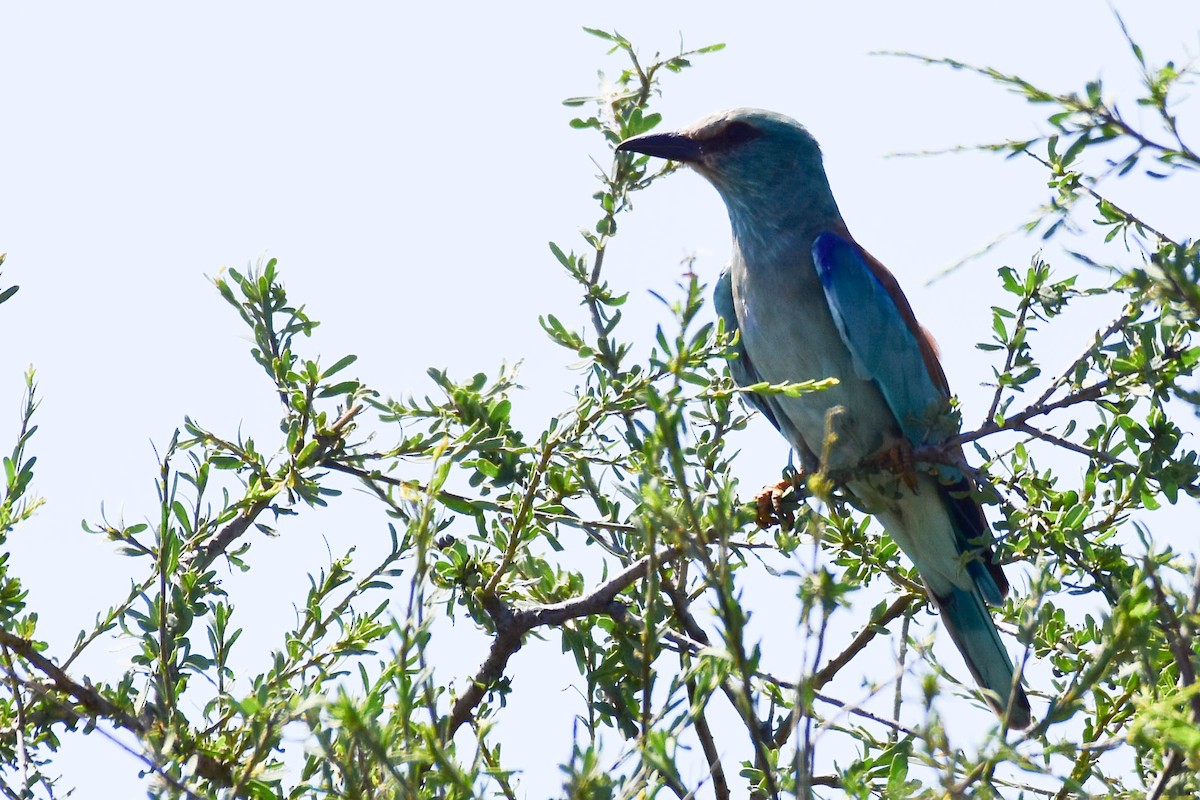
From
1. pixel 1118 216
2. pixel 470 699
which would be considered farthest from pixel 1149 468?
pixel 470 699

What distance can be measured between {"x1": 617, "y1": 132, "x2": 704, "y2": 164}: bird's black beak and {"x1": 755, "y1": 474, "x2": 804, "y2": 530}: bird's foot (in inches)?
53.5

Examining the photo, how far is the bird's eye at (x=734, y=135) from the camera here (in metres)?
5.68

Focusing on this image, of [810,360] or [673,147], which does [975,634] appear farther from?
[673,147]

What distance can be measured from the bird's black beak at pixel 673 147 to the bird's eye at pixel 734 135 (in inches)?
3.8

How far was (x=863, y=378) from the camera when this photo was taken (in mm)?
4887

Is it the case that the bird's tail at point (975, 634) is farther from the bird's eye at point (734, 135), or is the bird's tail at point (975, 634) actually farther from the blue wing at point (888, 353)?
the bird's eye at point (734, 135)

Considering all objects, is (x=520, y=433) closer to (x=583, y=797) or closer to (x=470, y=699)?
(x=470, y=699)

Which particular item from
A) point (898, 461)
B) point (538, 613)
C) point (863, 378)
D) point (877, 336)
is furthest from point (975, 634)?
point (538, 613)

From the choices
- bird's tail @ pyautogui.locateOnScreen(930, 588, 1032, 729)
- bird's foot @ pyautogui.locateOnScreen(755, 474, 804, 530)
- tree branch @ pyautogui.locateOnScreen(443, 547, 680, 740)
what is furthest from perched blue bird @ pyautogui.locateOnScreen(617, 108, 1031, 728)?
tree branch @ pyautogui.locateOnScreen(443, 547, 680, 740)

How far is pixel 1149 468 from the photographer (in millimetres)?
3336

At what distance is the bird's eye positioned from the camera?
18.6 ft

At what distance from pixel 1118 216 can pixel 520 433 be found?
1540 millimetres

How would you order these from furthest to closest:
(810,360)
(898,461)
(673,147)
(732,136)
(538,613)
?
(732,136), (673,147), (810,360), (898,461), (538,613)

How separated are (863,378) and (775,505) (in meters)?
0.59
